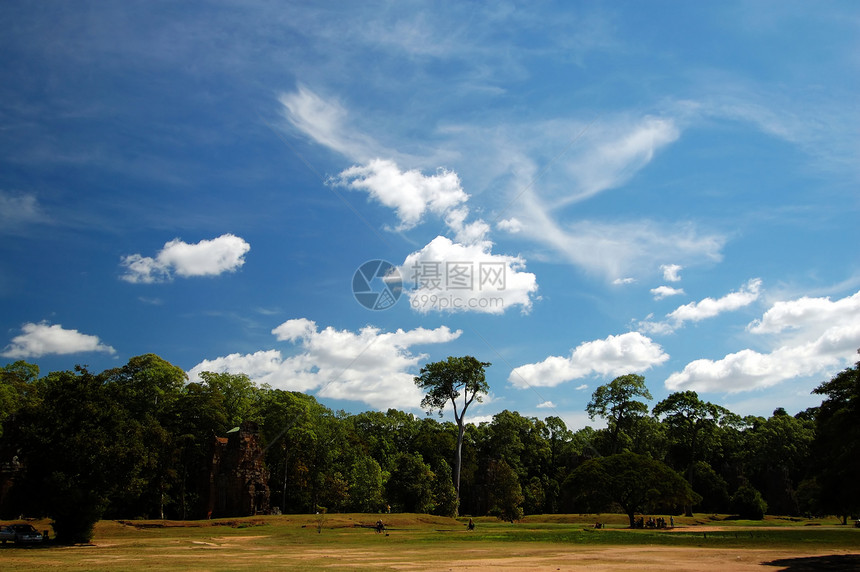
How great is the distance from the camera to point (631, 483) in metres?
49.3

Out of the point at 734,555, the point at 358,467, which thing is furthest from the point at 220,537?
the point at 358,467

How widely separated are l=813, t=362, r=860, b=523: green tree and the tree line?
0.07 m

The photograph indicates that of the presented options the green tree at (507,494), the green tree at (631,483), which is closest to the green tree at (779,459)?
the green tree at (631,483)

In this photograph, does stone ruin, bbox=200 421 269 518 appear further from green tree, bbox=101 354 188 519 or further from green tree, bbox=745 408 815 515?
green tree, bbox=745 408 815 515

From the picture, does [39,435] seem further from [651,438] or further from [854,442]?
[651,438]

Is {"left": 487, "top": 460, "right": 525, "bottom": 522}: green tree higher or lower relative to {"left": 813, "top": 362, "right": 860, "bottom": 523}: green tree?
lower

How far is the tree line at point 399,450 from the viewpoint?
94.9 feet

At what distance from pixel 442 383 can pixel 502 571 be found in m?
49.0

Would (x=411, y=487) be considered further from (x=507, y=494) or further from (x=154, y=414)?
(x=154, y=414)

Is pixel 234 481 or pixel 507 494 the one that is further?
pixel 507 494

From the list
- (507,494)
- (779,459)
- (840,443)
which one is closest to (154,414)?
(507,494)

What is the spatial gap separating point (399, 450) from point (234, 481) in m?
40.0

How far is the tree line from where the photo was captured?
28938 millimetres

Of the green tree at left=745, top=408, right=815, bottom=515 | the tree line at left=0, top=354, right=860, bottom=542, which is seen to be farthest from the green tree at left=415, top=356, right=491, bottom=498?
the green tree at left=745, top=408, right=815, bottom=515
